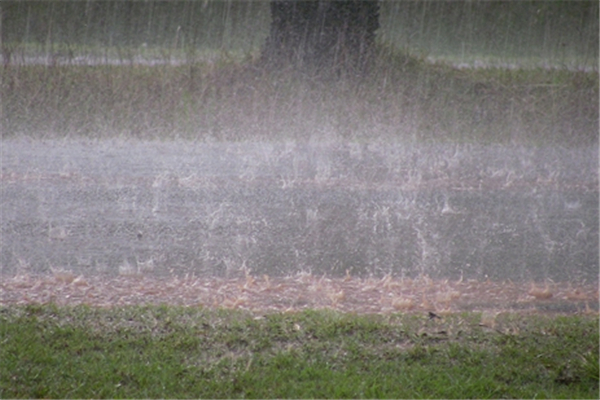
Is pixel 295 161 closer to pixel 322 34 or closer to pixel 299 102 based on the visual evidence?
pixel 299 102

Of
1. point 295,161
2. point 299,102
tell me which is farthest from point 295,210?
point 299,102

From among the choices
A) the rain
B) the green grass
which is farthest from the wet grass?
the green grass

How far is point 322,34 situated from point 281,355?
5.88 ft

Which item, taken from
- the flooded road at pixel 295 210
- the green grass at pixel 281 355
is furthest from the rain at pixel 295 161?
the green grass at pixel 281 355

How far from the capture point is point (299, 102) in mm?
3820

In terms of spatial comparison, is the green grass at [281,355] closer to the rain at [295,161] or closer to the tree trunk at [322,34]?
the rain at [295,161]

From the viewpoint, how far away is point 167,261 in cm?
353

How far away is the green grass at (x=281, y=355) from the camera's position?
9.05ft

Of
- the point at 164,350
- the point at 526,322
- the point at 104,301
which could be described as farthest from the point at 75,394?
the point at 526,322

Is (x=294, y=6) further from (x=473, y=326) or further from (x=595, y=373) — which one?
(x=595, y=373)

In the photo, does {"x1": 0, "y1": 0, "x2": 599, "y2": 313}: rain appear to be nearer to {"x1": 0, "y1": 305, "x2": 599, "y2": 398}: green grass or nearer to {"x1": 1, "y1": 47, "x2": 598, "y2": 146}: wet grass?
{"x1": 1, "y1": 47, "x2": 598, "y2": 146}: wet grass

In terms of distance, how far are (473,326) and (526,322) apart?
0.94ft

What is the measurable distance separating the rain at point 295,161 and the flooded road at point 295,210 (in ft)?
0.03

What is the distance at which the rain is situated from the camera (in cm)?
347
